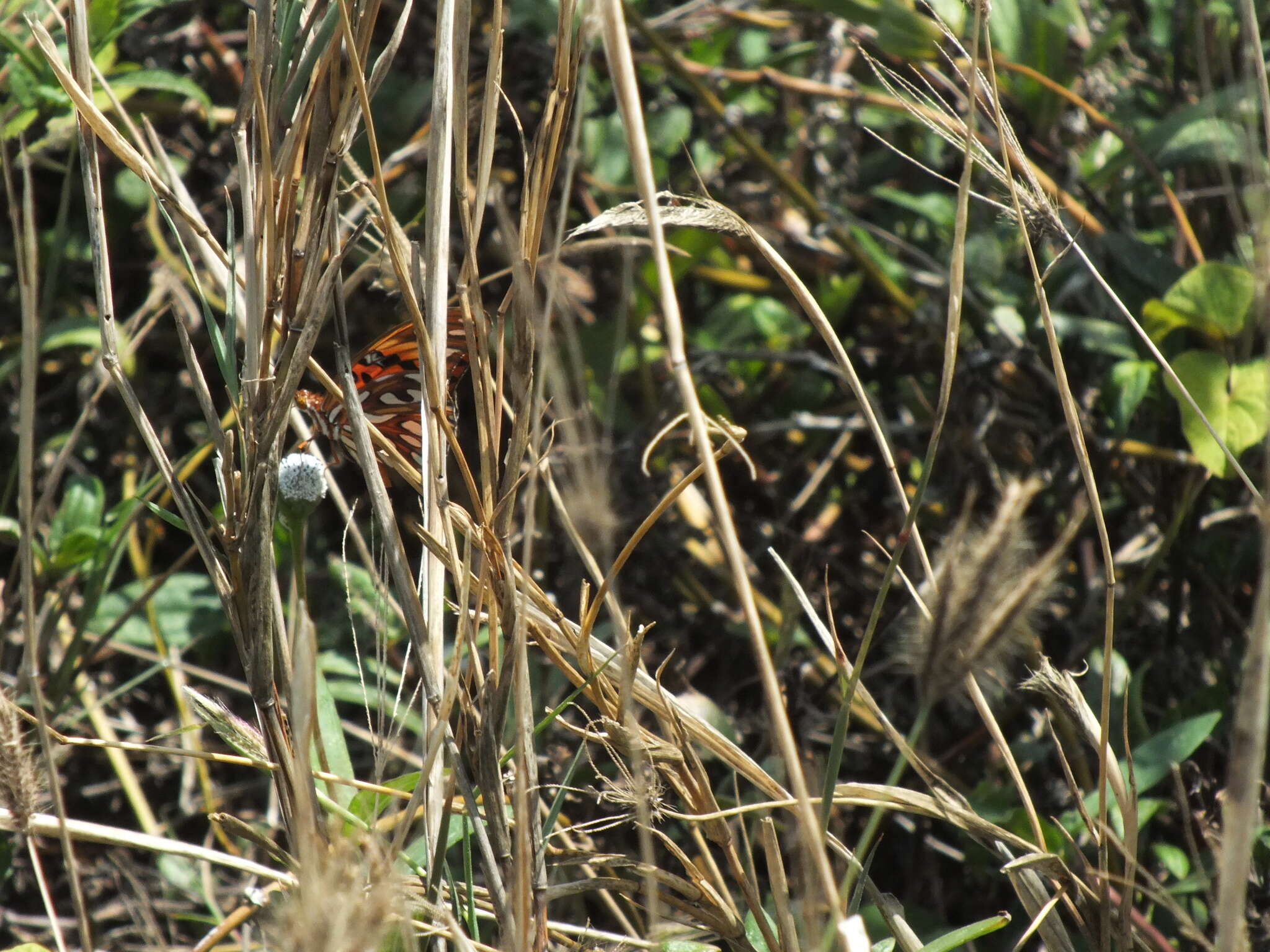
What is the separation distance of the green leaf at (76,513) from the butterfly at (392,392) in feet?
1.21

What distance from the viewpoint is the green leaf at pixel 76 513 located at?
1236mm

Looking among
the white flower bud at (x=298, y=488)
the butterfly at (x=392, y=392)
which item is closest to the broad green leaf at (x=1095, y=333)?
the butterfly at (x=392, y=392)

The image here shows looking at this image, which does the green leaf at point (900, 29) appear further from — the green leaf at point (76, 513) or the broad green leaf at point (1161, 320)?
the green leaf at point (76, 513)

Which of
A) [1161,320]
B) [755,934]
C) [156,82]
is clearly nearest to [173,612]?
[156,82]

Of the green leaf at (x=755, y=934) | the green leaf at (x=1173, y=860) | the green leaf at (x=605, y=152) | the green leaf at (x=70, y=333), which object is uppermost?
the green leaf at (x=605, y=152)

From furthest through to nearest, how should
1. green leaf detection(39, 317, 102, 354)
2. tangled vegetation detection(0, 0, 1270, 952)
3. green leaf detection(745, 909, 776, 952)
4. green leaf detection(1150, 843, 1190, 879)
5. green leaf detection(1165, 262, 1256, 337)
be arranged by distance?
green leaf detection(39, 317, 102, 354) → green leaf detection(1165, 262, 1256, 337) → green leaf detection(1150, 843, 1190, 879) → green leaf detection(745, 909, 776, 952) → tangled vegetation detection(0, 0, 1270, 952)

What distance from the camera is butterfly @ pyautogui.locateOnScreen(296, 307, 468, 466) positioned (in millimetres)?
807

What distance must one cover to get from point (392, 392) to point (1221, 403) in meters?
0.79

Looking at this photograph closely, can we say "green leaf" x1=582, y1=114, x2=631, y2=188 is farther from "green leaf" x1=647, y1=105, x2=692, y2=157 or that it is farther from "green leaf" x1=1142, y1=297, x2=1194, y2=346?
"green leaf" x1=1142, y1=297, x2=1194, y2=346

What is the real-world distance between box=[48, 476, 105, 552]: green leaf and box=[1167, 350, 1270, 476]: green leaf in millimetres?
1116

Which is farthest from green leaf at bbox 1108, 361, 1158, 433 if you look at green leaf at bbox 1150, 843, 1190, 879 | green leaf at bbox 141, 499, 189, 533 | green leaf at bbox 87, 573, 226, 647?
green leaf at bbox 87, 573, 226, 647

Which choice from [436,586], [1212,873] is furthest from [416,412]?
[1212,873]

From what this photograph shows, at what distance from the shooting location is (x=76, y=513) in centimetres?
124

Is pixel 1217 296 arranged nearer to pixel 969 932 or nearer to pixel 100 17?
pixel 969 932
